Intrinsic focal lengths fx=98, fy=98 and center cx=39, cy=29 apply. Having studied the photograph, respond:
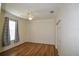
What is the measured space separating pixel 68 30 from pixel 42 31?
44 cm

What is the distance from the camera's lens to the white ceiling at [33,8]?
1518 millimetres

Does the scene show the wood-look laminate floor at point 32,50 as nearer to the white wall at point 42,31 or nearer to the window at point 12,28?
the white wall at point 42,31

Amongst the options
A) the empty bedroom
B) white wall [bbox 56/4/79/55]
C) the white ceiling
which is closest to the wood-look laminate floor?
the empty bedroom

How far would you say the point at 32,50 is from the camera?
5.12 ft

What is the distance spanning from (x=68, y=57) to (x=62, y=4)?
0.80 meters

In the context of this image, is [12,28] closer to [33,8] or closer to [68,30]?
[33,8]

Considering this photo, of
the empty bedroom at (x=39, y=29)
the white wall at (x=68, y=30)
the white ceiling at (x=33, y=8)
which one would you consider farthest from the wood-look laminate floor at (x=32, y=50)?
the white ceiling at (x=33, y=8)

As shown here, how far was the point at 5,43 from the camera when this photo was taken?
4.97ft

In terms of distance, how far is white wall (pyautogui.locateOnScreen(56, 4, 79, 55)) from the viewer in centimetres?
145

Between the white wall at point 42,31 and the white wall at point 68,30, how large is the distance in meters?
0.10

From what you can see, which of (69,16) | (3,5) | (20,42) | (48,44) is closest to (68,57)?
(48,44)

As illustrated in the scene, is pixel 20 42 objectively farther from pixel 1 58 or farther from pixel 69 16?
pixel 69 16

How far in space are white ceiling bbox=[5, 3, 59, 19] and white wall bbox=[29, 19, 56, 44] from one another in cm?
11

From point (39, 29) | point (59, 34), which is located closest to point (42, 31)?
point (39, 29)
